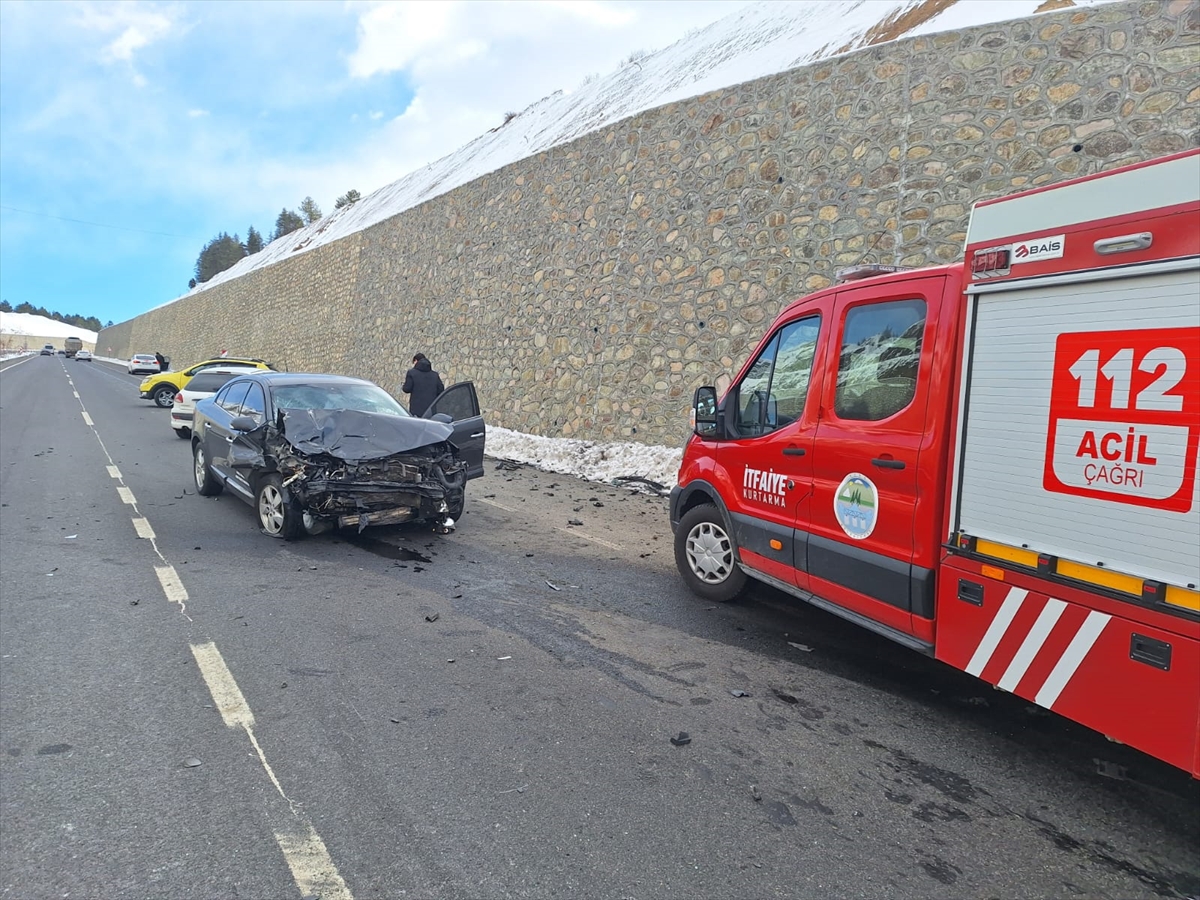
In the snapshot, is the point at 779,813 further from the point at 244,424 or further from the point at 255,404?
the point at 255,404

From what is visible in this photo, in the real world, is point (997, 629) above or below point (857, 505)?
below

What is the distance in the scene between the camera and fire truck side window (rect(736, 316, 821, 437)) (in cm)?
452

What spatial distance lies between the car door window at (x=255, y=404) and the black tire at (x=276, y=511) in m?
0.73

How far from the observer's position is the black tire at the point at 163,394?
2422cm

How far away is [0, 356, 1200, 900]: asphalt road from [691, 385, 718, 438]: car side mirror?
1.32m

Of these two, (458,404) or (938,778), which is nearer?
(938,778)

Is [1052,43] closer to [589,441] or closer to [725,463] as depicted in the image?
[725,463]

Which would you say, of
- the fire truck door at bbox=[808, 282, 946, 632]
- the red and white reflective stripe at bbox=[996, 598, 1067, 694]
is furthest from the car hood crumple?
the red and white reflective stripe at bbox=[996, 598, 1067, 694]

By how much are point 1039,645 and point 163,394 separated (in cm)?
2721

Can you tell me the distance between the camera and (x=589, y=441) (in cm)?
1370

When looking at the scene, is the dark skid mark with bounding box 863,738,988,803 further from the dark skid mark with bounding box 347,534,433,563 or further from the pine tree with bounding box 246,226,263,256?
the pine tree with bounding box 246,226,263,256

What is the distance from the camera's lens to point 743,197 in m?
11.6

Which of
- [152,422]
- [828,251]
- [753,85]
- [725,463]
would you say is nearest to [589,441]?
[828,251]

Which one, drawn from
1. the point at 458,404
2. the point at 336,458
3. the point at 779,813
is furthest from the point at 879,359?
the point at 458,404
